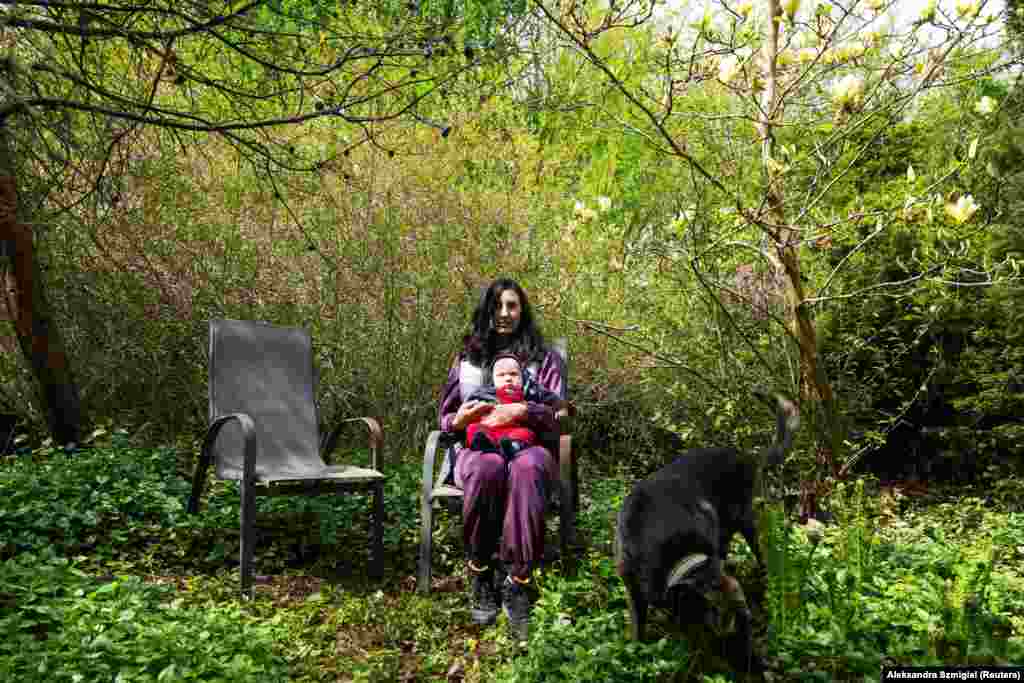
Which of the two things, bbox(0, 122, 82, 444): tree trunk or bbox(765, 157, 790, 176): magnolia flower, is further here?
bbox(0, 122, 82, 444): tree trunk

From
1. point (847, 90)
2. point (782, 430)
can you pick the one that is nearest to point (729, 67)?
point (847, 90)

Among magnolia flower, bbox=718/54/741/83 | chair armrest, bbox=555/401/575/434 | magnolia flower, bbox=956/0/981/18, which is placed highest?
magnolia flower, bbox=956/0/981/18

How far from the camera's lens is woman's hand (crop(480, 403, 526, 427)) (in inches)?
150

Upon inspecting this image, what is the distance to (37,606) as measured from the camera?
2.92 meters

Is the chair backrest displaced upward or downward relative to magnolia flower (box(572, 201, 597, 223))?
downward

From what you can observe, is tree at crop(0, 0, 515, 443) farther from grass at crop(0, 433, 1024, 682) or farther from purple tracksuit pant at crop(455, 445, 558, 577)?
grass at crop(0, 433, 1024, 682)

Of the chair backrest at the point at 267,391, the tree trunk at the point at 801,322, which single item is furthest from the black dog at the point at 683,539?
the chair backrest at the point at 267,391

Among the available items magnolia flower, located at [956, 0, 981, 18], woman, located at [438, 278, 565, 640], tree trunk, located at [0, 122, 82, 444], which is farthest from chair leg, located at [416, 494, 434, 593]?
tree trunk, located at [0, 122, 82, 444]

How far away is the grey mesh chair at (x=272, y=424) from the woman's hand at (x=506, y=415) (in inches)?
25.5

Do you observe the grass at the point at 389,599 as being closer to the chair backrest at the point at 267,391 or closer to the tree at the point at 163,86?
the chair backrest at the point at 267,391

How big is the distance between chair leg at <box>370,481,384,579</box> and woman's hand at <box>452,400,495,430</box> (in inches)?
19.9

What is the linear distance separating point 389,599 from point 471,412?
0.87 meters

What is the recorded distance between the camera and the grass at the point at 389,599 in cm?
271

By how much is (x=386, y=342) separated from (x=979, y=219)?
3705mm
